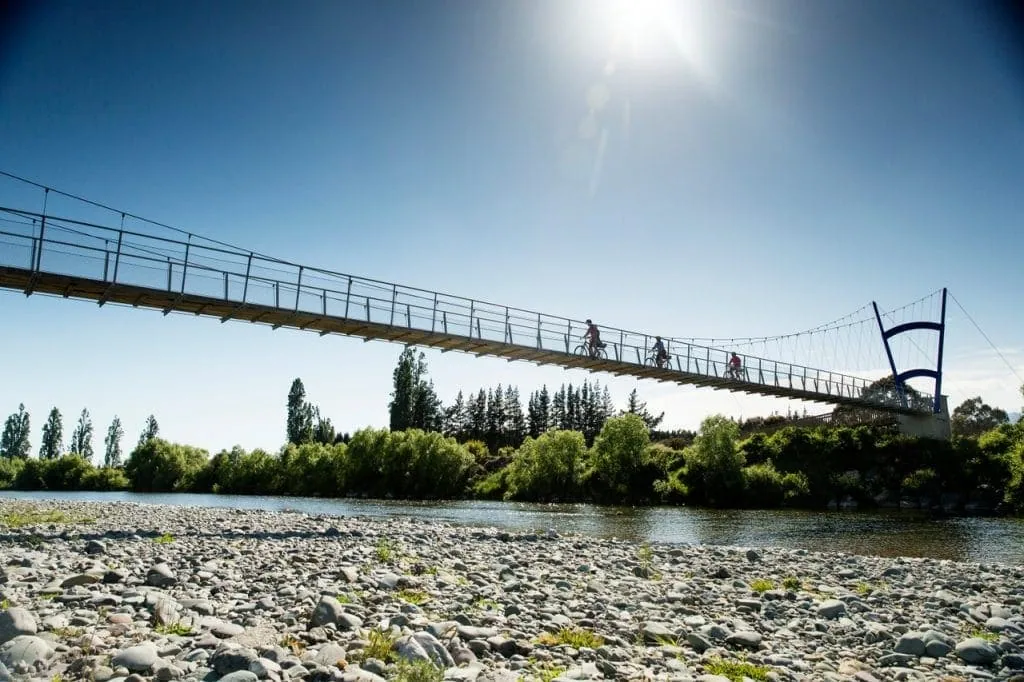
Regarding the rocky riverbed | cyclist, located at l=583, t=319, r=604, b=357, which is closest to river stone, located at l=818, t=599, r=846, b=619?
the rocky riverbed

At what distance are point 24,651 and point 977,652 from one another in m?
8.76

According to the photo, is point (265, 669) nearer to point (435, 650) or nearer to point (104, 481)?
point (435, 650)

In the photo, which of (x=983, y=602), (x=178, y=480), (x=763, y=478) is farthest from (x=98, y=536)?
(x=178, y=480)

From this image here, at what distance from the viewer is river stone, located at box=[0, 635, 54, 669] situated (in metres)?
4.69

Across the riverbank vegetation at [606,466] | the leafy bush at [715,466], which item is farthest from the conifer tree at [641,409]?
the leafy bush at [715,466]

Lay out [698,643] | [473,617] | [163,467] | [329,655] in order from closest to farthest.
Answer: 1. [329,655]
2. [698,643]
3. [473,617]
4. [163,467]

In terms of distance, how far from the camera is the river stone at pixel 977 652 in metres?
6.22

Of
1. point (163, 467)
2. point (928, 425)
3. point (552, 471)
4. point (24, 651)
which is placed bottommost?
point (163, 467)

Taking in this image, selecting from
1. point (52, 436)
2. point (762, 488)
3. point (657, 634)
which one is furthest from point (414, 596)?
point (52, 436)

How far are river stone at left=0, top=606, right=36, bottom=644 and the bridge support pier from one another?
56.4 meters

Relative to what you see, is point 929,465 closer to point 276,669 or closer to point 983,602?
point 983,602

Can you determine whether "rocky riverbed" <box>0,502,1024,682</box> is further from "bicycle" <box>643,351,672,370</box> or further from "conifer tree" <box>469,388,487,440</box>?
"conifer tree" <box>469,388,487,440</box>

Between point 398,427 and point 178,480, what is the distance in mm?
30621

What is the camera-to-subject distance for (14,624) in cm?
534
